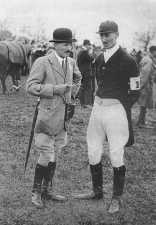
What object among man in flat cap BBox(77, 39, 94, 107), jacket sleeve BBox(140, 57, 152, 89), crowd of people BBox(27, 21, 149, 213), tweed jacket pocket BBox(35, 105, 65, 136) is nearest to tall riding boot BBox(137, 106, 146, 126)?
jacket sleeve BBox(140, 57, 152, 89)

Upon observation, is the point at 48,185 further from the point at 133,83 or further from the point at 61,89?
the point at 133,83

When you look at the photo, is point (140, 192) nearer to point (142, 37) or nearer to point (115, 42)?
point (115, 42)

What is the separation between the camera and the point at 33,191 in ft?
16.6

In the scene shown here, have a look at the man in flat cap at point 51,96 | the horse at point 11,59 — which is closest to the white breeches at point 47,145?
the man in flat cap at point 51,96

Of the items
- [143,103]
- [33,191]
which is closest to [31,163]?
[33,191]

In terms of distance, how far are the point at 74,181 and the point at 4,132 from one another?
10.3 ft

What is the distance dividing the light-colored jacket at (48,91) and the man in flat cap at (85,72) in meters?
7.58

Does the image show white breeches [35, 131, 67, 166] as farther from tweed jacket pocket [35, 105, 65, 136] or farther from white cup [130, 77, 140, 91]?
white cup [130, 77, 140, 91]

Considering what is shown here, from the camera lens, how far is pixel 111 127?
4.87 meters

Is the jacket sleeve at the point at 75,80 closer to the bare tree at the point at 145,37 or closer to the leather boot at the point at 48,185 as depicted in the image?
the leather boot at the point at 48,185

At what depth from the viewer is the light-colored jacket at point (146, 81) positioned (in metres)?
9.79

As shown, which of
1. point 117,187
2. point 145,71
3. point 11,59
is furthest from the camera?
point 11,59

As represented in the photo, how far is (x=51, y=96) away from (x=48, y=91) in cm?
8

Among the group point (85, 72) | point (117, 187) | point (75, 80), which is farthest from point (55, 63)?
point (85, 72)
